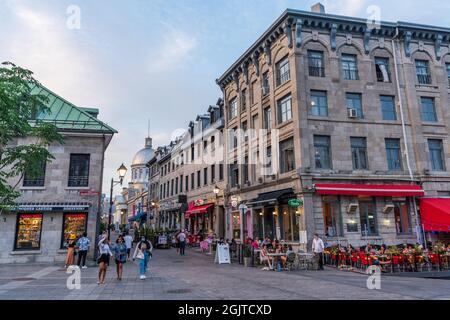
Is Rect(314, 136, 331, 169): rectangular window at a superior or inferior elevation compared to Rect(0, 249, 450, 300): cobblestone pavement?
superior

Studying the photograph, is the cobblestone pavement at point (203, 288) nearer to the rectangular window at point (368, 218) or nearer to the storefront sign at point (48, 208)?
the storefront sign at point (48, 208)

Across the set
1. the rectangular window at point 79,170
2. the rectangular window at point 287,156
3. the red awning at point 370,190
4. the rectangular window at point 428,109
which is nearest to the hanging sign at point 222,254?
the red awning at point 370,190

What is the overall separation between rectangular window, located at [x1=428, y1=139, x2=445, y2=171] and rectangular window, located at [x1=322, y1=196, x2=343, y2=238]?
7.87m

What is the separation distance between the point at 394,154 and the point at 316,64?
8.02 meters

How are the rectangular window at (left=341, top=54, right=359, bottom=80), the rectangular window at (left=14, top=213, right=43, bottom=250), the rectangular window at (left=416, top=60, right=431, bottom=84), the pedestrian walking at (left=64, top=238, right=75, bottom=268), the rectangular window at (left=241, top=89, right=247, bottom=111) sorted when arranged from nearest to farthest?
the pedestrian walking at (left=64, top=238, right=75, bottom=268) → the rectangular window at (left=14, top=213, right=43, bottom=250) → the rectangular window at (left=341, top=54, right=359, bottom=80) → the rectangular window at (left=416, top=60, right=431, bottom=84) → the rectangular window at (left=241, top=89, right=247, bottom=111)

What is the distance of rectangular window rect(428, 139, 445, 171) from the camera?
72.4 ft

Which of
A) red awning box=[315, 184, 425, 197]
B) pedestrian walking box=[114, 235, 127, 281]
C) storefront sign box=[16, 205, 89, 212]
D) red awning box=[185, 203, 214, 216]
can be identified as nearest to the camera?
pedestrian walking box=[114, 235, 127, 281]

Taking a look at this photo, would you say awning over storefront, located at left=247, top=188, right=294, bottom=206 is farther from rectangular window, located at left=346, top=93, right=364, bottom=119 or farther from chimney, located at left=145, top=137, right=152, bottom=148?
chimney, located at left=145, top=137, right=152, bottom=148

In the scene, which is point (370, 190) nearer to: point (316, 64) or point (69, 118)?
point (316, 64)

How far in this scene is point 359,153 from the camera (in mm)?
21234

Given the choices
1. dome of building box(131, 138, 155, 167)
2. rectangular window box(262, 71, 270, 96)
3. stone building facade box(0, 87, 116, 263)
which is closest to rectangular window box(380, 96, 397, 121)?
rectangular window box(262, 71, 270, 96)

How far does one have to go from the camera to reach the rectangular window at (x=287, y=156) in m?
21.4

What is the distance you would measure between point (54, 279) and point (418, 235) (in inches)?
796
